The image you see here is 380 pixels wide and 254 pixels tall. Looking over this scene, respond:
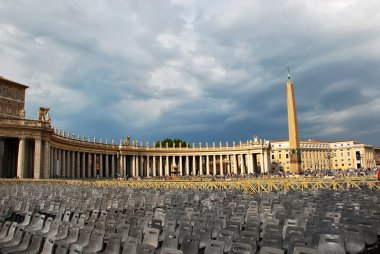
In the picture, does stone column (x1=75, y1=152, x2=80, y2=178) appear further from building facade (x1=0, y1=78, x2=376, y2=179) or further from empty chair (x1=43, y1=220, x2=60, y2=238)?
empty chair (x1=43, y1=220, x2=60, y2=238)

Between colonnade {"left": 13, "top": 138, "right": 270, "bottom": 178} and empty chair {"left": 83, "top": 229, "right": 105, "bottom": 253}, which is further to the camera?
colonnade {"left": 13, "top": 138, "right": 270, "bottom": 178}

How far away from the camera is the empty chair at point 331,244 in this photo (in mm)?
6718

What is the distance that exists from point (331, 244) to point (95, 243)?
570 cm

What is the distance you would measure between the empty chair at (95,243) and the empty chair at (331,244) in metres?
5.29

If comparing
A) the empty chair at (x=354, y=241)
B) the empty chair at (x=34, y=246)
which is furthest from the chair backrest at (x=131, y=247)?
the empty chair at (x=354, y=241)

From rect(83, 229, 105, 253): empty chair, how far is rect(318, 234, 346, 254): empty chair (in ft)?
17.4

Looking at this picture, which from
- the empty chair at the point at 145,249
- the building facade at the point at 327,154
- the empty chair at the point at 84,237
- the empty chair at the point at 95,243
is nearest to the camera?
the empty chair at the point at 145,249

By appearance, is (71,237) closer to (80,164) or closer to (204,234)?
(204,234)

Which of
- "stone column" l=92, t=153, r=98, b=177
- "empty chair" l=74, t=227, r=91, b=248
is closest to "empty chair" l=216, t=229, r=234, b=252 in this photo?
"empty chair" l=74, t=227, r=91, b=248

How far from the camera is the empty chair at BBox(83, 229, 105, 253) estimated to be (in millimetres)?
8477

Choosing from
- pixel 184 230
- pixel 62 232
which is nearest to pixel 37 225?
pixel 62 232

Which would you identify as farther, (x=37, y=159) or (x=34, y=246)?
(x=37, y=159)

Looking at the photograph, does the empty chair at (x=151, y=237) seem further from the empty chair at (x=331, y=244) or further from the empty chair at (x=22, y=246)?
the empty chair at (x=331, y=244)

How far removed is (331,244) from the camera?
6.88m
